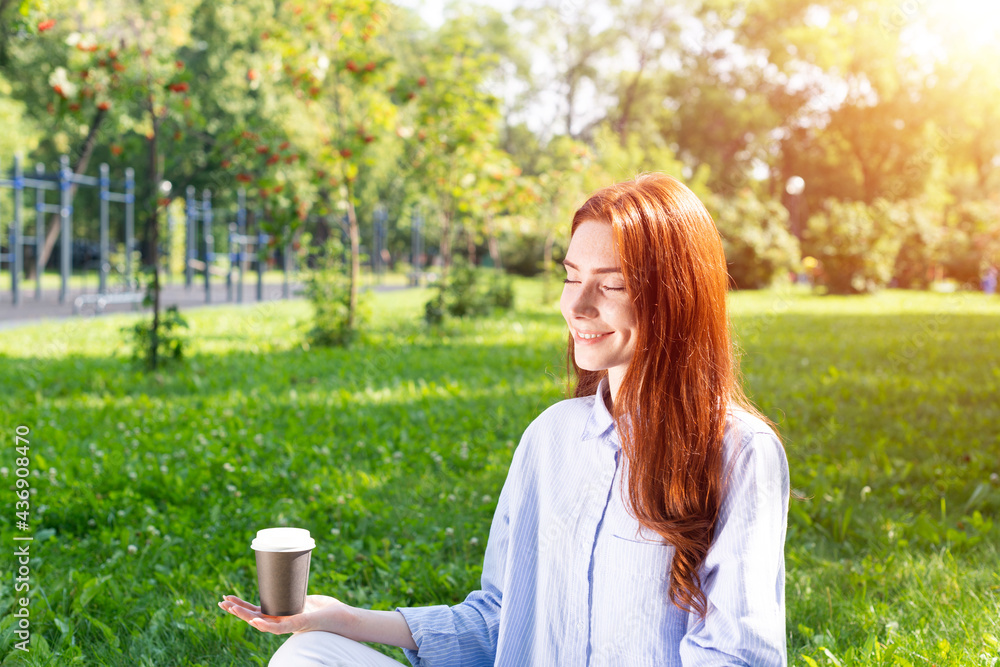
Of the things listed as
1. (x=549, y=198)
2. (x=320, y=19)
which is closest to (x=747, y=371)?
(x=320, y=19)

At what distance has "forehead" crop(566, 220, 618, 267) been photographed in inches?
60.1

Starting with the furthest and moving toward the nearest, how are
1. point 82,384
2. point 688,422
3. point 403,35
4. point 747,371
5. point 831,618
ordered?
point 403,35, point 747,371, point 82,384, point 831,618, point 688,422

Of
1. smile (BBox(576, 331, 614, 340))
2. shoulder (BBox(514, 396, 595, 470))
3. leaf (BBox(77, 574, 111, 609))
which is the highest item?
smile (BBox(576, 331, 614, 340))

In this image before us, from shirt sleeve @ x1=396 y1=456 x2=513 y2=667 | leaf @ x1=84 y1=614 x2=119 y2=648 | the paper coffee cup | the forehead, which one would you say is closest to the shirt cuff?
shirt sleeve @ x1=396 y1=456 x2=513 y2=667

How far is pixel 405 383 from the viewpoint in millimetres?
7246

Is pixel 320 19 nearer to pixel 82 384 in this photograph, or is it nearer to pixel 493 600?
pixel 82 384

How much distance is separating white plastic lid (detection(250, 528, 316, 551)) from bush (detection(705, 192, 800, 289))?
2439 centimetres

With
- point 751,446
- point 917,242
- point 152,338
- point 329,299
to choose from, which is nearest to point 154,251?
point 152,338

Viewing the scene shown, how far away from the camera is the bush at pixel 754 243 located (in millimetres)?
24875

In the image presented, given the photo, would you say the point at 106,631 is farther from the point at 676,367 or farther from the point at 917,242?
the point at 917,242

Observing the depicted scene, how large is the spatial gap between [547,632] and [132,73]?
22.9ft

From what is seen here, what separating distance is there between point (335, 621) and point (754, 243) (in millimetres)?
24712

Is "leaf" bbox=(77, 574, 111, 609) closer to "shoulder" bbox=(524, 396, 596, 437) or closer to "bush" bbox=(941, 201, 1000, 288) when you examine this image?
"shoulder" bbox=(524, 396, 596, 437)

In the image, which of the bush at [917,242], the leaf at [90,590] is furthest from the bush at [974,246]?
Result: the leaf at [90,590]
